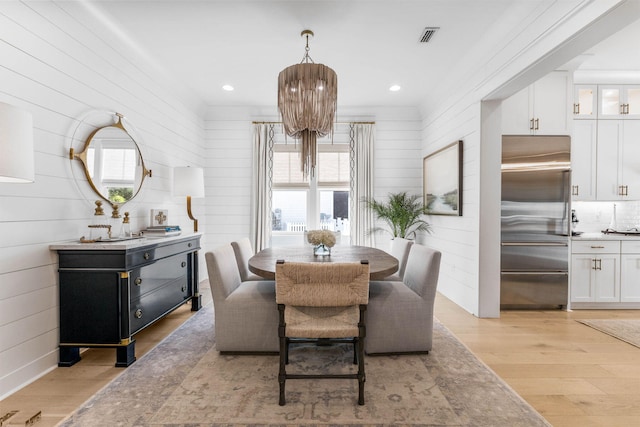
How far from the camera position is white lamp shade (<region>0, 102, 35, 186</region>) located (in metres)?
1.40

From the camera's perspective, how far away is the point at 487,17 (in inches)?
109

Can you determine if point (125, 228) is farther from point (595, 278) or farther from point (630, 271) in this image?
point (630, 271)

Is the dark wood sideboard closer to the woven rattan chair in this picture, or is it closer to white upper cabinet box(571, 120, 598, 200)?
the woven rattan chair

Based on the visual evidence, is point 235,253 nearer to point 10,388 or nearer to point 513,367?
point 10,388

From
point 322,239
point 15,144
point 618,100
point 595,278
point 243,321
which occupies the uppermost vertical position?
point 618,100

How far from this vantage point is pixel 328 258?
2777 mm

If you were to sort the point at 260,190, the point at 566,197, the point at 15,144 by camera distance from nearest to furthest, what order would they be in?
1. the point at 15,144
2. the point at 566,197
3. the point at 260,190

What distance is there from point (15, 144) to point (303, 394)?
6.54 ft

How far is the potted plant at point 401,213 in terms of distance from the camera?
4852 mm

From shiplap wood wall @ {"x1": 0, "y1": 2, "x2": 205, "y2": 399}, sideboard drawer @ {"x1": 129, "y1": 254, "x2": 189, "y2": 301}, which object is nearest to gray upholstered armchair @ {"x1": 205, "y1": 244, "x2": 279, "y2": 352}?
sideboard drawer @ {"x1": 129, "y1": 254, "x2": 189, "y2": 301}

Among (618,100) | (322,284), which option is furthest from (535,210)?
(322,284)

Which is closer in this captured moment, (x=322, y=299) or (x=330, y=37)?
(x=322, y=299)

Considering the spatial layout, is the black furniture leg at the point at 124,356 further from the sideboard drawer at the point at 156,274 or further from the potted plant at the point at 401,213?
the potted plant at the point at 401,213

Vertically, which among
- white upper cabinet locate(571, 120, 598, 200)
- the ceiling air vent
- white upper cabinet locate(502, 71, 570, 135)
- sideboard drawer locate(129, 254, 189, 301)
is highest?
the ceiling air vent
